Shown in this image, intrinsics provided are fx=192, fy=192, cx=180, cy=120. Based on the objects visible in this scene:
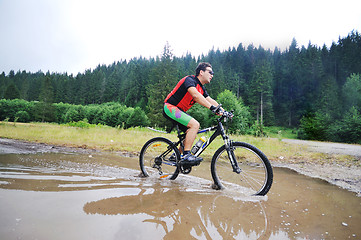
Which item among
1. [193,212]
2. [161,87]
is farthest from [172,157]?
[161,87]

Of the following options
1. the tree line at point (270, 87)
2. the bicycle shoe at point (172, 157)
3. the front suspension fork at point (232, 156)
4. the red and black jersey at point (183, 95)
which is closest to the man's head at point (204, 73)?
the red and black jersey at point (183, 95)

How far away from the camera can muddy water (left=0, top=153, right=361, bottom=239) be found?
1.63 meters

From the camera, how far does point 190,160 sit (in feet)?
11.5

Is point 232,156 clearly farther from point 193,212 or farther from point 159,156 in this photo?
point 159,156

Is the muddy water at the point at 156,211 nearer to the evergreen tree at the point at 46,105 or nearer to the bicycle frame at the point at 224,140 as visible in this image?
the bicycle frame at the point at 224,140

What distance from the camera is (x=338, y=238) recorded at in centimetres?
180

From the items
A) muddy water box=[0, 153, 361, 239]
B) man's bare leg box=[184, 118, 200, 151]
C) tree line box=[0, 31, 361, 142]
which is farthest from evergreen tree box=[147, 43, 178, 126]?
muddy water box=[0, 153, 361, 239]

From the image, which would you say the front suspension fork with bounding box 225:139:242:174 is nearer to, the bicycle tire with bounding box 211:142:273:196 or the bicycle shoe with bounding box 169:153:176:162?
the bicycle tire with bounding box 211:142:273:196

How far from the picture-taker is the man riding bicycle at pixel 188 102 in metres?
3.53

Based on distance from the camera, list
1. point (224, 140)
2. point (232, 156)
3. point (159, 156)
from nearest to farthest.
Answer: point (232, 156), point (224, 140), point (159, 156)

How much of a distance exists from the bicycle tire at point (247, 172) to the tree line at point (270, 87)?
68.4 ft

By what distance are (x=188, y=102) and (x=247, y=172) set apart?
5.77 feet

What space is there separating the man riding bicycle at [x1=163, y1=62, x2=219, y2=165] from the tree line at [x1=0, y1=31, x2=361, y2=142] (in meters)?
21.0

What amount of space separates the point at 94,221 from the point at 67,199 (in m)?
0.65
